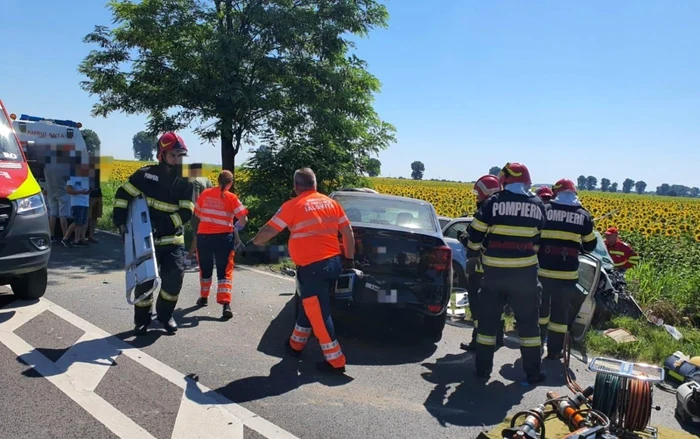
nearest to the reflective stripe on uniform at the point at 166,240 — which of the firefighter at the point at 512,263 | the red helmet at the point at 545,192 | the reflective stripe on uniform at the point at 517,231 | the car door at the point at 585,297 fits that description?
the firefighter at the point at 512,263

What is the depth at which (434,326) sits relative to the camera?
21.2 ft

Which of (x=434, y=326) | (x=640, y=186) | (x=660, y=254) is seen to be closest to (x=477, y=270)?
(x=434, y=326)

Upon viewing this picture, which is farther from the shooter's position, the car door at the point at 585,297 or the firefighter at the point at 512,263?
the car door at the point at 585,297

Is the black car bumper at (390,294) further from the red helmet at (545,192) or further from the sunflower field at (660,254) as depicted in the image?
the sunflower field at (660,254)

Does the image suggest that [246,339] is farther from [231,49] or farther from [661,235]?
[661,235]

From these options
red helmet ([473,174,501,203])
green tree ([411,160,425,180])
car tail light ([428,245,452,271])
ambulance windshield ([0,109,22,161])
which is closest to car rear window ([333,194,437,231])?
car tail light ([428,245,452,271])

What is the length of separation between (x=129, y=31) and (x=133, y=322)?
995 cm

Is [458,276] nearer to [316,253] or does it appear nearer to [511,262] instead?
[511,262]

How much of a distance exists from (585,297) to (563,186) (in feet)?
4.05

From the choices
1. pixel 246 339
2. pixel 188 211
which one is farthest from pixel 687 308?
pixel 188 211

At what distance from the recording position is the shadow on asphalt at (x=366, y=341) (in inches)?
228

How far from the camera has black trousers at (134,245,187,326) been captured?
588 centimetres

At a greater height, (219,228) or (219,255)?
(219,228)

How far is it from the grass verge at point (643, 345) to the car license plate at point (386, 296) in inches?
95.8
